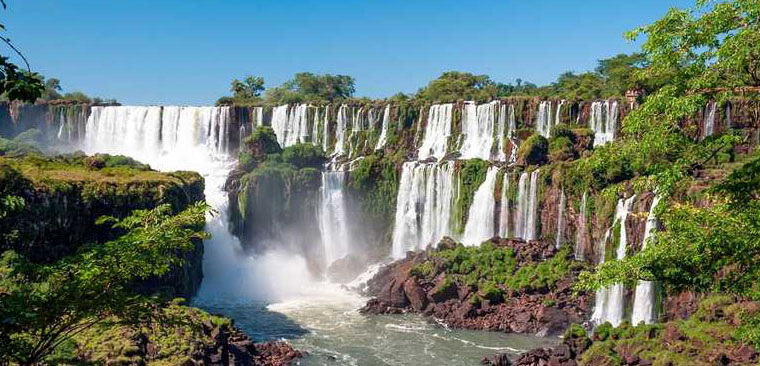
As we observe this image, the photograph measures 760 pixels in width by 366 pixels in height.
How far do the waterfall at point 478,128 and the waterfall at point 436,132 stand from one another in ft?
5.18

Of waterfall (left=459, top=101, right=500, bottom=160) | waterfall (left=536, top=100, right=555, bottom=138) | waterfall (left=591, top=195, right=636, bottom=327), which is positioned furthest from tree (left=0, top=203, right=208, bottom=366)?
waterfall (left=536, top=100, right=555, bottom=138)

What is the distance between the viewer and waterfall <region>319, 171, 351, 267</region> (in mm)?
49344

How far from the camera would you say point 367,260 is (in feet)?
153

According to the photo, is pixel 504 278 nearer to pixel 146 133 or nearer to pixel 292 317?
pixel 292 317

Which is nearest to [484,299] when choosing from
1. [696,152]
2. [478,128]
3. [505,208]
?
[505,208]

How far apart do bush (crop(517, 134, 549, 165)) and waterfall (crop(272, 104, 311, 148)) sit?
71.5 feet

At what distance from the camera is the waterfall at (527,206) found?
40.8 meters

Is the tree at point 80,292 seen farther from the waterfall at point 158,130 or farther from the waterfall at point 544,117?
the waterfall at point 158,130

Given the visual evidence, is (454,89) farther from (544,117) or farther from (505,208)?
(505,208)

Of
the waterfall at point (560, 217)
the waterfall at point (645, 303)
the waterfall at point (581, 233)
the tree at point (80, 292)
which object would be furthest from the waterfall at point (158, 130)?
the tree at point (80, 292)

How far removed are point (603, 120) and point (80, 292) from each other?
4649cm

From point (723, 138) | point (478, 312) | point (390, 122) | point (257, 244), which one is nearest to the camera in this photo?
point (723, 138)

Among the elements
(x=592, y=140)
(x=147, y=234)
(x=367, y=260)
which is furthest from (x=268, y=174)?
(x=147, y=234)

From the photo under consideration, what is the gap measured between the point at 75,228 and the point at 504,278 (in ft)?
72.3
